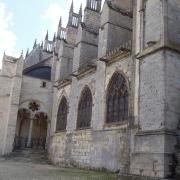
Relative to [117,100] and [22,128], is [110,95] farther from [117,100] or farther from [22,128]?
[22,128]

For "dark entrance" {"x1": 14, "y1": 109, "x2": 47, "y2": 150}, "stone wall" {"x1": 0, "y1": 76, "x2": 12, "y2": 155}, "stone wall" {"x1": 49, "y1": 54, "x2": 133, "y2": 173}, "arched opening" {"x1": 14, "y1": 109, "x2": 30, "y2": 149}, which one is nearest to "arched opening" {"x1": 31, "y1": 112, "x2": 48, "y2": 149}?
"dark entrance" {"x1": 14, "y1": 109, "x2": 47, "y2": 150}

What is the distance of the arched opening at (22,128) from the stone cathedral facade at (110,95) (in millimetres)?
84

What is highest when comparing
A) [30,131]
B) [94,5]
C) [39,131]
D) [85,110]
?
[94,5]

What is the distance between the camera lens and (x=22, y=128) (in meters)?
24.8

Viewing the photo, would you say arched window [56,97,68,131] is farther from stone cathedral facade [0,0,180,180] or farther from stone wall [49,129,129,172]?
stone wall [49,129,129,172]

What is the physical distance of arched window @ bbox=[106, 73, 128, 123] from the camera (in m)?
13.2

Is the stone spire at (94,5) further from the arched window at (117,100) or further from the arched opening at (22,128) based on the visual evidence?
the arched opening at (22,128)

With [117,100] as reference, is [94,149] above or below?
below

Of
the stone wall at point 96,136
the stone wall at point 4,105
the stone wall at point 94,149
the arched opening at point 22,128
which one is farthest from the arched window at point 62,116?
the stone wall at point 4,105

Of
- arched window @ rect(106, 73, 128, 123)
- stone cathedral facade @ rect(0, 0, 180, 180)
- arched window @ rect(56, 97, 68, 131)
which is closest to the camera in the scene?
stone cathedral facade @ rect(0, 0, 180, 180)

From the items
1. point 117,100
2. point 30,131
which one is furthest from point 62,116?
point 117,100

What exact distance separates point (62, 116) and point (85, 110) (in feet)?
13.0

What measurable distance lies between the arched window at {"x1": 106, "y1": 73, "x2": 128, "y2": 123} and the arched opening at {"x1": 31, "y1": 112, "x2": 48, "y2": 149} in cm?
1013

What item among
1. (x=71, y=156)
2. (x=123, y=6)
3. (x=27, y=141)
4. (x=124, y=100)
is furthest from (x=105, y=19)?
(x=27, y=141)
